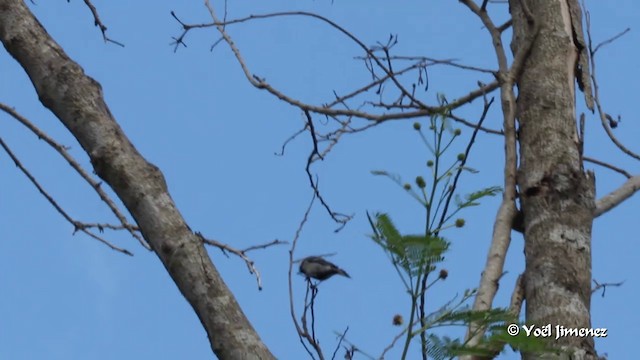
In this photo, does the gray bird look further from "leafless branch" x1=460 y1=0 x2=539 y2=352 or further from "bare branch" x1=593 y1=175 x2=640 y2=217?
"bare branch" x1=593 y1=175 x2=640 y2=217

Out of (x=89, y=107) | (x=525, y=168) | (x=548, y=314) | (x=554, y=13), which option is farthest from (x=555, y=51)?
(x=89, y=107)

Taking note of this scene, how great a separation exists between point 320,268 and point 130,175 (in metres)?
1.11

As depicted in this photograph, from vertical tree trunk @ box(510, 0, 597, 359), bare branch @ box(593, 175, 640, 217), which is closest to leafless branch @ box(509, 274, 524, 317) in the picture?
vertical tree trunk @ box(510, 0, 597, 359)

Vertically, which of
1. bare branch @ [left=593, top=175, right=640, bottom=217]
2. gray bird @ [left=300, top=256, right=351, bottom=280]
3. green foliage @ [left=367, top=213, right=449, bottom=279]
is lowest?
green foliage @ [left=367, top=213, right=449, bottom=279]

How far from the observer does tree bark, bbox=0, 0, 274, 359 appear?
2.61m

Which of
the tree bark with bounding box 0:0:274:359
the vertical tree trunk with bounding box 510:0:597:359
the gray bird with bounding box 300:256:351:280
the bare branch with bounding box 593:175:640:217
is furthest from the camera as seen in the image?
the gray bird with bounding box 300:256:351:280

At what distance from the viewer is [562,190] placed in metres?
3.24

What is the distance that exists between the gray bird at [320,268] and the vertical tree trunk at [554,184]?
75 cm

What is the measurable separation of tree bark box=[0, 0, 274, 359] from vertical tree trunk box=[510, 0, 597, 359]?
75 centimetres

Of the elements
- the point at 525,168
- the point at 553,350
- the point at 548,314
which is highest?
the point at 525,168

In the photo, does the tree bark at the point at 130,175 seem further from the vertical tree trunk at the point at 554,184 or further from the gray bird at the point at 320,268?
the gray bird at the point at 320,268

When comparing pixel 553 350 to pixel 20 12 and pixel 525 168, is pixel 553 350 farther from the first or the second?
pixel 20 12

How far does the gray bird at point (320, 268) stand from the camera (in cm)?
373

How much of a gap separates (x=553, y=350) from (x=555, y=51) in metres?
1.22
